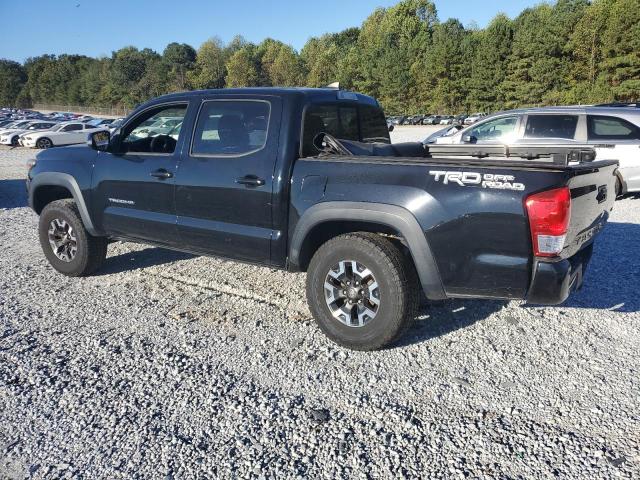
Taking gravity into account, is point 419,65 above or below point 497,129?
above

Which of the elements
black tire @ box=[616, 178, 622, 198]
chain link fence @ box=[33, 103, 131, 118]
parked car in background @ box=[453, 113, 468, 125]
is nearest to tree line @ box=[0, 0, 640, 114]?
chain link fence @ box=[33, 103, 131, 118]

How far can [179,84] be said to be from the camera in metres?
92.9

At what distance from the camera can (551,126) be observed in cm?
899

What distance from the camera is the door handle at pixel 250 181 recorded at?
397 cm

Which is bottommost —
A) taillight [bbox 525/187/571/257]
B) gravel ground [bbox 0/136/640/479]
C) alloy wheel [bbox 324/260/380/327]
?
gravel ground [bbox 0/136/640/479]

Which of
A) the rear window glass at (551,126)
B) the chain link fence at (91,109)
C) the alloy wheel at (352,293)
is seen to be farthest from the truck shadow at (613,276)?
the chain link fence at (91,109)

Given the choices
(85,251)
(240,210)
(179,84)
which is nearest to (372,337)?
(240,210)

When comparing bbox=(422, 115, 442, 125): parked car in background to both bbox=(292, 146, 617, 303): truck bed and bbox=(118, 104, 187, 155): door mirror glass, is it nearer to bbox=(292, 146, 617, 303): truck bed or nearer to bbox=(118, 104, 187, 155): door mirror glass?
bbox=(118, 104, 187, 155): door mirror glass

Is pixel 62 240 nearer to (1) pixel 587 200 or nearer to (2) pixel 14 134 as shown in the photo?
(1) pixel 587 200

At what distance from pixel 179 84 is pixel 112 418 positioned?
97497 mm

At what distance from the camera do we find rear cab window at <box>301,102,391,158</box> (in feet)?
13.4

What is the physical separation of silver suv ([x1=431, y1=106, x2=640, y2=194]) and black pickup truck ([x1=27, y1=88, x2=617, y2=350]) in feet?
16.5

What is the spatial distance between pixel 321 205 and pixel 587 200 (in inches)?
70.0

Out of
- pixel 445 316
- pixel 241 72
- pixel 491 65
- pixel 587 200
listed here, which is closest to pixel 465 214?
pixel 587 200
